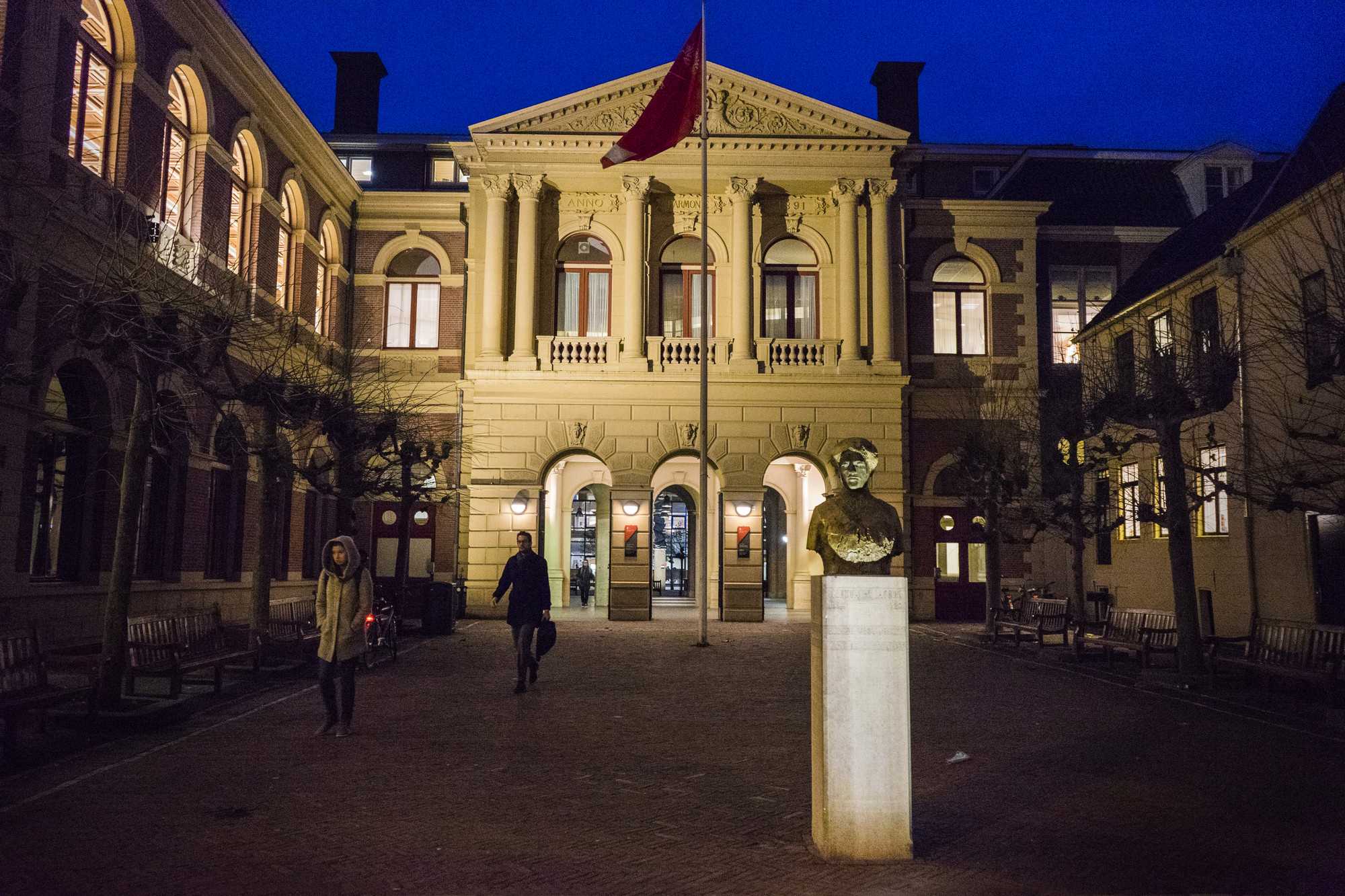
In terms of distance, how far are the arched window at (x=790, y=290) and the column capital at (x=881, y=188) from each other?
2323 mm

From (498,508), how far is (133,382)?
10988mm

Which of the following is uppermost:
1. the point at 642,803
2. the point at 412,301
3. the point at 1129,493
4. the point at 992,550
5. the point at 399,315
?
the point at 412,301

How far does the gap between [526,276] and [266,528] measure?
14.2 metres

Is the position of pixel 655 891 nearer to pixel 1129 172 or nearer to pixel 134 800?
pixel 134 800

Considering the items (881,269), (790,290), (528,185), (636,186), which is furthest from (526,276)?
(881,269)

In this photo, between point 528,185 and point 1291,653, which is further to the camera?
point 528,185

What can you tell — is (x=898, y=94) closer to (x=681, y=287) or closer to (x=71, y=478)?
(x=681, y=287)

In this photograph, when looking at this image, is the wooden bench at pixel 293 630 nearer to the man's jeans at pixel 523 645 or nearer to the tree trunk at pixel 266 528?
the tree trunk at pixel 266 528

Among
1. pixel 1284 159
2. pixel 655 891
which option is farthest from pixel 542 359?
pixel 655 891

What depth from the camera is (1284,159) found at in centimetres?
2248

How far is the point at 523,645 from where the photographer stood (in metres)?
12.9

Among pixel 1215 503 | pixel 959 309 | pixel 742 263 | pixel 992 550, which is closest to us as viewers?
pixel 992 550

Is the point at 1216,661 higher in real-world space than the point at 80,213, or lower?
lower

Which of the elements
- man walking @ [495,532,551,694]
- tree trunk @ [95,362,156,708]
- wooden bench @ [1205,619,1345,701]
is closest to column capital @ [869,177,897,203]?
wooden bench @ [1205,619,1345,701]
